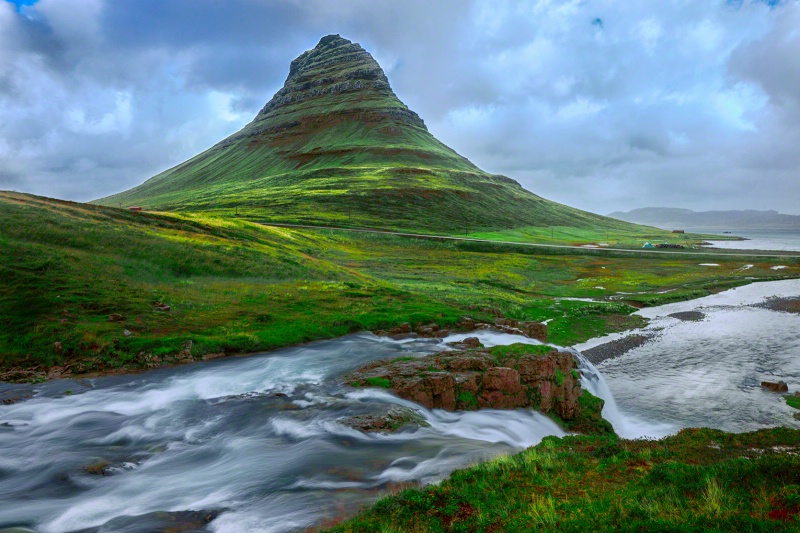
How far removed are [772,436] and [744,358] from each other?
2468cm

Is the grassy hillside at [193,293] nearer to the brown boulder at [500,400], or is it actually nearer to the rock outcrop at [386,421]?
the rock outcrop at [386,421]

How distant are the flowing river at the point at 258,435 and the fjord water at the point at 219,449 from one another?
6 centimetres

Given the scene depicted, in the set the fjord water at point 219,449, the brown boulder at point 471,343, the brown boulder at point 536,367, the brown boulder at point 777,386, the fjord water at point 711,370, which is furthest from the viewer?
the brown boulder at point 471,343

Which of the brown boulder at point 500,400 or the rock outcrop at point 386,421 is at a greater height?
the rock outcrop at point 386,421

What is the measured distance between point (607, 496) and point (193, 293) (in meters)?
36.1

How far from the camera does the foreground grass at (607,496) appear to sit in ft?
28.0

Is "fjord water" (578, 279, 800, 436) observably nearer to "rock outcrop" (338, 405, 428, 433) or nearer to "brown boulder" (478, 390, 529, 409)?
"brown boulder" (478, 390, 529, 409)

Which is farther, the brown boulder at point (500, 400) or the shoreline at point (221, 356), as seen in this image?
the shoreline at point (221, 356)

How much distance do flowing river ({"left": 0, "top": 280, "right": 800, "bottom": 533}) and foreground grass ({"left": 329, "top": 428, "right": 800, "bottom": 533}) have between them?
2542mm

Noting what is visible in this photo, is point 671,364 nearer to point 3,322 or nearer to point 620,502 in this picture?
point 620,502

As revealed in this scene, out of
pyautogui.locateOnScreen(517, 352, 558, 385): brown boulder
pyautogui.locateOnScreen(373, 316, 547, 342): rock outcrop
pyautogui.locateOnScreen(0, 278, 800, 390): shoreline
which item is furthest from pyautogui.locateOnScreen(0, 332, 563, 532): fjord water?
pyautogui.locateOnScreen(373, 316, 547, 342): rock outcrop

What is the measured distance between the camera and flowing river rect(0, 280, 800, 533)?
1292cm

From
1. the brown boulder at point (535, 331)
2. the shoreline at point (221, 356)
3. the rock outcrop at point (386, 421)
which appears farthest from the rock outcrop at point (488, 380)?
the brown boulder at point (535, 331)

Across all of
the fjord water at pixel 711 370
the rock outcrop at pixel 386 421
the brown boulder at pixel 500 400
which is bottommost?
the fjord water at pixel 711 370
